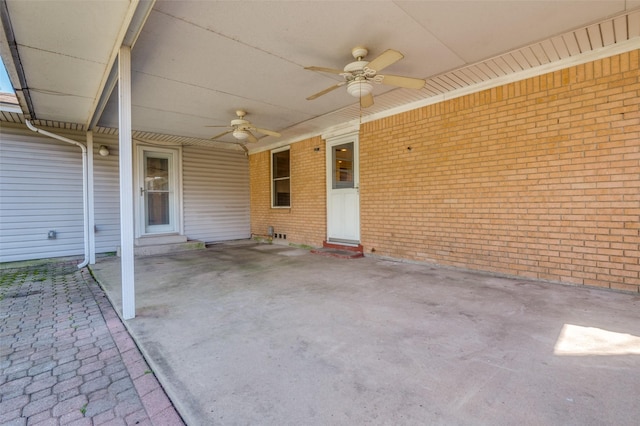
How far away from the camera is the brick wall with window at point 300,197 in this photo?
6.97 m

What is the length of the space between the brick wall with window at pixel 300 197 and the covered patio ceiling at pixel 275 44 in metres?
2.29

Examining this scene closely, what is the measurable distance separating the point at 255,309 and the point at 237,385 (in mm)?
1295

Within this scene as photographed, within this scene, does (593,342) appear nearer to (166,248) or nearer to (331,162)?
(331,162)

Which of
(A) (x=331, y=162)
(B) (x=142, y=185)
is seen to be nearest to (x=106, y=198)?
(B) (x=142, y=185)

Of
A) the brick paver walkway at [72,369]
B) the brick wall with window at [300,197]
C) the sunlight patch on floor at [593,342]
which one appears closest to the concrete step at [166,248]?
the brick wall with window at [300,197]

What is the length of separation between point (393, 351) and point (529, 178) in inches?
130

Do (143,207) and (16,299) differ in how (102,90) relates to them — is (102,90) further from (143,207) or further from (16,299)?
(143,207)

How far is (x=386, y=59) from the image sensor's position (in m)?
2.87

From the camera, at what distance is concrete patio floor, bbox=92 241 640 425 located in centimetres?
151

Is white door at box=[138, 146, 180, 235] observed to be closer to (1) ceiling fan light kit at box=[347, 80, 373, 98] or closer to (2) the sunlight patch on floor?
(1) ceiling fan light kit at box=[347, 80, 373, 98]

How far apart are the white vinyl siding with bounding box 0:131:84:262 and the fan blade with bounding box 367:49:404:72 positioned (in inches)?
262

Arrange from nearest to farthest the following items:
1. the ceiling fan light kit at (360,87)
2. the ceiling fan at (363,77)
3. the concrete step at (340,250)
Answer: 1. the ceiling fan at (363,77)
2. the ceiling fan light kit at (360,87)
3. the concrete step at (340,250)

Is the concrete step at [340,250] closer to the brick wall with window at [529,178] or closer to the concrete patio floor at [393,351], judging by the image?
the brick wall with window at [529,178]

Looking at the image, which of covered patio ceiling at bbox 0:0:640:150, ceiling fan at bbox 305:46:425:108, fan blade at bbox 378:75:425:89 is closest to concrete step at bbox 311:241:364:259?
covered patio ceiling at bbox 0:0:640:150
